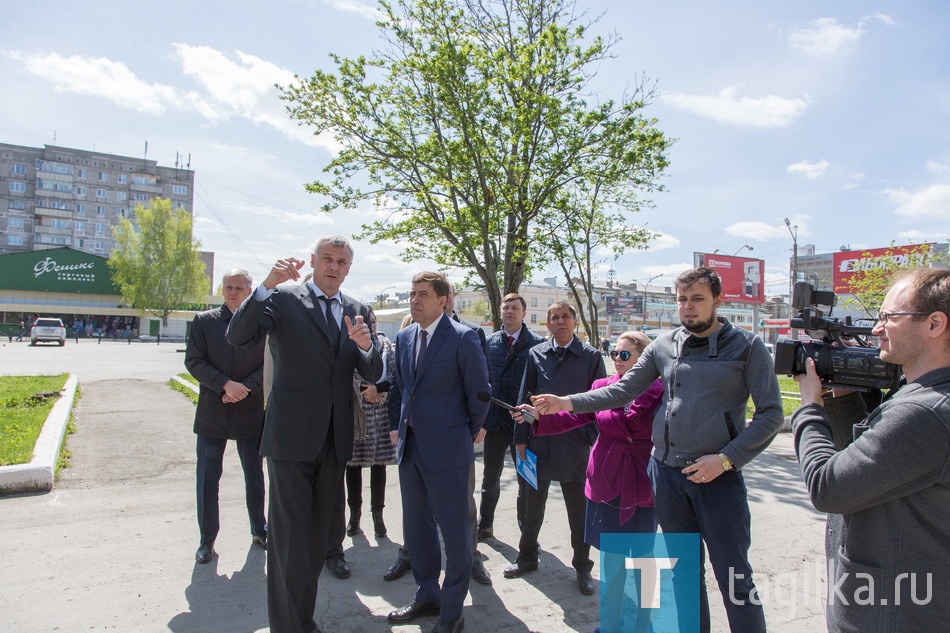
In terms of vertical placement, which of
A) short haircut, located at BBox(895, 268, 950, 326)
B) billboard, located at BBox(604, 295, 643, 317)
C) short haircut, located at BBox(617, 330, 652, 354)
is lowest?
short haircut, located at BBox(617, 330, 652, 354)

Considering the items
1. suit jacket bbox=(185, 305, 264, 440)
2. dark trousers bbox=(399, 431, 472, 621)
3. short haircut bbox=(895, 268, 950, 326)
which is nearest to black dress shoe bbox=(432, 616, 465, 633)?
dark trousers bbox=(399, 431, 472, 621)

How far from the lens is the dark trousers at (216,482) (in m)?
4.19

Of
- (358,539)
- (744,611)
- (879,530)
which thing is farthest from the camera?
(358,539)

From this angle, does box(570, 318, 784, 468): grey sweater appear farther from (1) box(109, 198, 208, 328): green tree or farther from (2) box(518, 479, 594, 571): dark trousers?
(1) box(109, 198, 208, 328): green tree

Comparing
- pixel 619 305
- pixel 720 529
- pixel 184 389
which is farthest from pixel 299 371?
pixel 619 305

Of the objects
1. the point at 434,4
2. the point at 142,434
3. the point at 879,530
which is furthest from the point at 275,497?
the point at 434,4

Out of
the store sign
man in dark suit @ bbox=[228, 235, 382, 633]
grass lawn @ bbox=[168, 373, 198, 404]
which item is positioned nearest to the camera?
man in dark suit @ bbox=[228, 235, 382, 633]

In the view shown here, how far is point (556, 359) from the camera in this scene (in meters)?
4.26

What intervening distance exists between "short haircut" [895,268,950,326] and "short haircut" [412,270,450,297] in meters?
2.40

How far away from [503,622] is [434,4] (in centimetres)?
1106

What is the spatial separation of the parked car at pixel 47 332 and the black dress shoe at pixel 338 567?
126ft

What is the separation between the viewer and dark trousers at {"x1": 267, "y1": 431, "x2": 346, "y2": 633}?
2959mm

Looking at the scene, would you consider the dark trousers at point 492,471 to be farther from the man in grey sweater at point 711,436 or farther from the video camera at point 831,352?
the video camera at point 831,352

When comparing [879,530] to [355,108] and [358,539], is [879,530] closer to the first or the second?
[358,539]
